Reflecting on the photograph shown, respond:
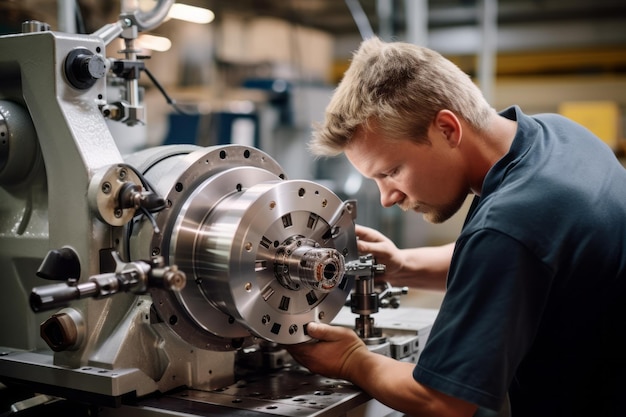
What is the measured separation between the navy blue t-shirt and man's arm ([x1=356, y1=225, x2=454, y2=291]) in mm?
381

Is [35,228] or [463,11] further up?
[463,11]

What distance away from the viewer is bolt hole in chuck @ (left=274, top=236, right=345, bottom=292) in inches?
41.5

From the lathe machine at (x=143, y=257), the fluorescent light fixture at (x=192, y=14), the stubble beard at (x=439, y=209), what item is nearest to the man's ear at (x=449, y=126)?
the stubble beard at (x=439, y=209)

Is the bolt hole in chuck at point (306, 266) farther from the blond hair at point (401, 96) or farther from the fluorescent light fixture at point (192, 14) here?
the fluorescent light fixture at point (192, 14)

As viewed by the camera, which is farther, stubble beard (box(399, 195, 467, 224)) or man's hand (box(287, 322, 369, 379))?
stubble beard (box(399, 195, 467, 224))

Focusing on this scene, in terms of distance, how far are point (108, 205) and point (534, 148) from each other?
665 millimetres

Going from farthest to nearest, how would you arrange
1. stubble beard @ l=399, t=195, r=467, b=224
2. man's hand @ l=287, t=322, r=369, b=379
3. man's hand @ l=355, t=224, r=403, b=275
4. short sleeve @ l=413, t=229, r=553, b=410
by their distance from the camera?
man's hand @ l=355, t=224, r=403, b=275, stubble beard @ l=399, t=195, r=467, b=224, man's hand @ l=287, t=322, r=369, b=379, short sleeve @ l=413, t=229, r=553, b=410

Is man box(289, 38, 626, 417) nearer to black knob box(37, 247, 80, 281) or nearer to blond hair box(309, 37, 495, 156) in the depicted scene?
blond hair box(309, 37, 495, 156)

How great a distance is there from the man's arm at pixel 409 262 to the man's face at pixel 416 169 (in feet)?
0.63

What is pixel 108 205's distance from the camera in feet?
3.35

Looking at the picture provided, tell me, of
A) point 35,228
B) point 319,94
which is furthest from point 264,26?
point 35,228

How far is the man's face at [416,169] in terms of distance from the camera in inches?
48.1

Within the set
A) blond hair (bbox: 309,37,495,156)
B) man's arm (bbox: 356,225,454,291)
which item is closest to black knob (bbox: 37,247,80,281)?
blond hair (bbox: 309,37,495,156)

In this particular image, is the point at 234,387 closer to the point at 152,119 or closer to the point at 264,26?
the point at 152,119
